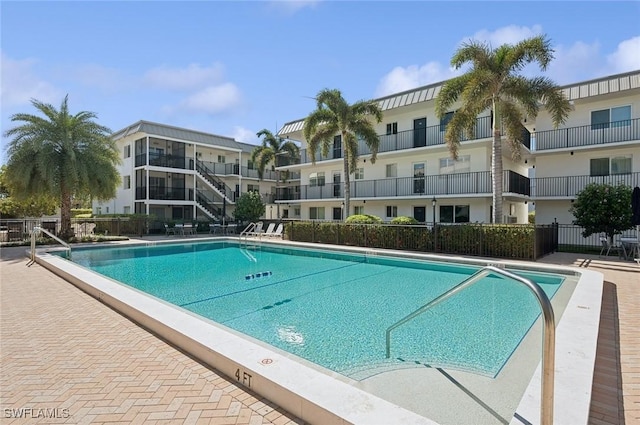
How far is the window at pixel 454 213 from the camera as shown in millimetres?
20484

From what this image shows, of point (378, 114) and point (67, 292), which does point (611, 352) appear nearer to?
point (67, 292)

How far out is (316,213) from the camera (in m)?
28.1

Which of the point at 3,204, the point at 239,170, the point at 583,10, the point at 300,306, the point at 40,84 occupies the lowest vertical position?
the point at 300,306

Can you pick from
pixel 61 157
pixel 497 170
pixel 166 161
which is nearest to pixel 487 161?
pixel 497 170

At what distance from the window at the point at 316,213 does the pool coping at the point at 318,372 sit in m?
21.7

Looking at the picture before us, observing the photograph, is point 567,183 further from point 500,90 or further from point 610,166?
point 500,90

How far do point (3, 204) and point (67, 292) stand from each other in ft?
105

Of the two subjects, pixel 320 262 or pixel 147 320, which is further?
pixel 320 262

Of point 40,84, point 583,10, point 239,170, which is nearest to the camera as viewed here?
point 583,10

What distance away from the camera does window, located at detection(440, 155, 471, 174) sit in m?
20.4

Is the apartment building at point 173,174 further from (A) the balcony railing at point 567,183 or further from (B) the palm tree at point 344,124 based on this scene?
(A) the balcony railing at point 567,183

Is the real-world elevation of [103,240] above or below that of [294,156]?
below

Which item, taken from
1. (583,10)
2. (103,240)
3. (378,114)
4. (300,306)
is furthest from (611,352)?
(103,240)

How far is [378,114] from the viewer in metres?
20.4
